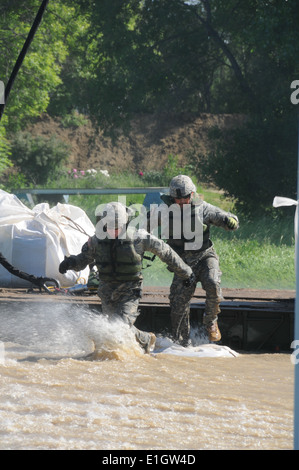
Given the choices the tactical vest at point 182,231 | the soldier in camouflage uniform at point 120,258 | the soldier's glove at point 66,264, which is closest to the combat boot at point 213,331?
the soldier in camouflage uniform at point 120,258

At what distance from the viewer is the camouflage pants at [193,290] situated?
347 inches

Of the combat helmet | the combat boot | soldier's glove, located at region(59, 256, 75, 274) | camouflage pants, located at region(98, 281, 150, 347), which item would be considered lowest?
the combat boot

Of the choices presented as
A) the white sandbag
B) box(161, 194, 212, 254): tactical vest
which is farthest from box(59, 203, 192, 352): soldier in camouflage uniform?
the white sandbag

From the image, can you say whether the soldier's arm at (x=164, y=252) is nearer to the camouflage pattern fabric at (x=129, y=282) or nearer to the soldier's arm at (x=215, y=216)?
the camouflage pattern fabric at (x=129, y=282)

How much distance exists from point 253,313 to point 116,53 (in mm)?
22023

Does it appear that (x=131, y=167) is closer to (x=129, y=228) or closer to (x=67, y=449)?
(x=129, y=228)

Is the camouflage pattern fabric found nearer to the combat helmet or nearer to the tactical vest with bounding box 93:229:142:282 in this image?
the tactical vest with bounding box 93:229:142:282

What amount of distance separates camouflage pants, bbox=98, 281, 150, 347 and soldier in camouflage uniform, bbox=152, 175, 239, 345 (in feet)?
2.21

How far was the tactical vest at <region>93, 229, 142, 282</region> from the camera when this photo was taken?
27.3 feet

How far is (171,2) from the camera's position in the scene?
30500mm

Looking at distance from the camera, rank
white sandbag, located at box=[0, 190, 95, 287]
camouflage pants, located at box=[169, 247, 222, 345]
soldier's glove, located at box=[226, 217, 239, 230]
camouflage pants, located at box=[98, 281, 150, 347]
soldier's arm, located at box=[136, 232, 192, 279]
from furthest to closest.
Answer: white sandbag, located at box=[0, 190, 95, 287], camouflage pants, located at box=[169, 247, 222, 345], soldier's glove, located at box=[226, 217, 239, 230], camouflage pants, located at box=[98, 281, 150, 347], soldier's arm, located at box=[136, 232, 192, 279]

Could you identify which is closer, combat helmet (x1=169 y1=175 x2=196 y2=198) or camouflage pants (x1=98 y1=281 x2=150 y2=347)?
camouflage pants (x1=98 y1=281 x2=150 y2=347)

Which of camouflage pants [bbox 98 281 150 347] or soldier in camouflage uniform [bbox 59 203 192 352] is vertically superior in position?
soldier in camouflage uniform [bbox 59 203 192 352]

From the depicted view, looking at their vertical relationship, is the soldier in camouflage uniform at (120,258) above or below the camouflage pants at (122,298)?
above
